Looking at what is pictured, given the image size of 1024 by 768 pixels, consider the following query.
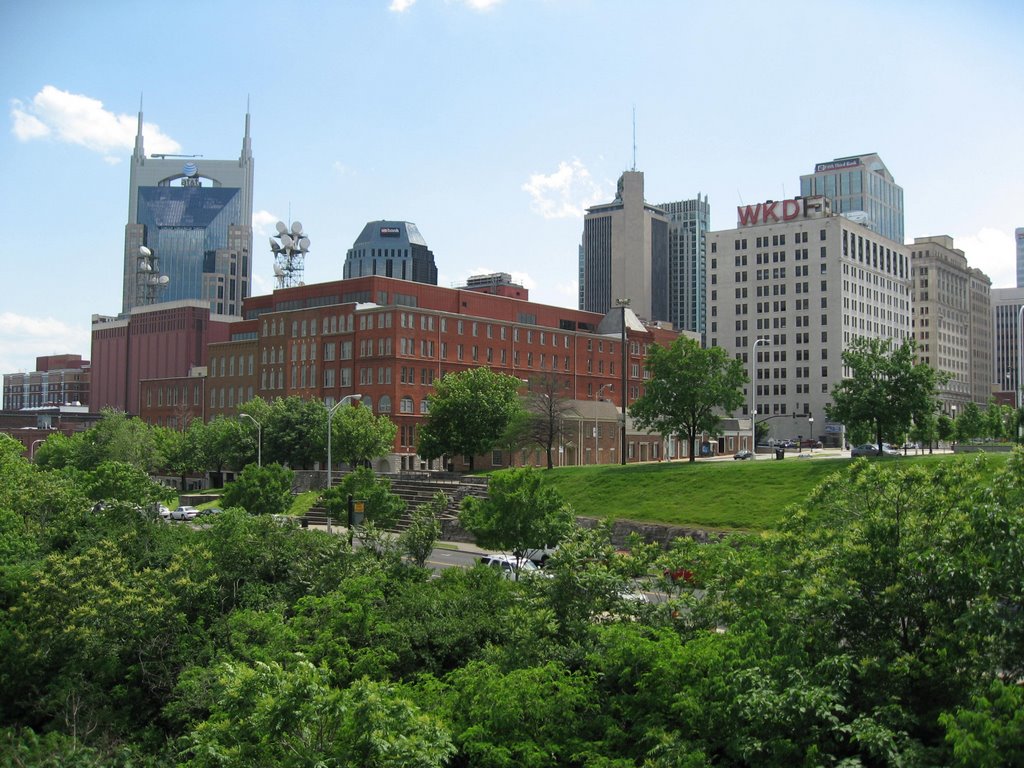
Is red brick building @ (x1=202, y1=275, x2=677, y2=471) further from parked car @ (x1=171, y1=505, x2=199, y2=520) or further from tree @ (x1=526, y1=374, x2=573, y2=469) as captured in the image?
parked car @ (x1=171, y1=505, x2=199, y2=520)

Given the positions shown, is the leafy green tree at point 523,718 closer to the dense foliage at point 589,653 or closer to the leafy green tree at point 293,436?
the dense foliage at point 589,653

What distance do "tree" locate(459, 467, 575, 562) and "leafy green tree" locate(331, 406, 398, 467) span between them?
46.9 metres

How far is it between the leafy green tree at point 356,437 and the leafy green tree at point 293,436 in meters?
2.03

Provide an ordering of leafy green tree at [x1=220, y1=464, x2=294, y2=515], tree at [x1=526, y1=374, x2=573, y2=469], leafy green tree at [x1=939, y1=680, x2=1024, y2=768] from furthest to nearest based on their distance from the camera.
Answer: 1. tree at [x1=526, y1=374, x2=573, y2=469]
2. leafy green tree at [x1=220, y1=464, x2=294, y2=515]
3. leafy green tree at [x1=939, y1=680, x2=1024, y2=768]

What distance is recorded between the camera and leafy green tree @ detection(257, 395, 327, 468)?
88.8 meters

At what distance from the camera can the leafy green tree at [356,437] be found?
85812 millimetres

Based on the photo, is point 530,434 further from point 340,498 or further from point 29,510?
point 29,510

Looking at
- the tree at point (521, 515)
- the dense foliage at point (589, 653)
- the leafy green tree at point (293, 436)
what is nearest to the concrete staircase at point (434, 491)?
the leafy green tree at point (293, 436)

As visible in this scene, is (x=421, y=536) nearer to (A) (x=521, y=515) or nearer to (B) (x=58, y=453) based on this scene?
(A) (x=521, y=515)

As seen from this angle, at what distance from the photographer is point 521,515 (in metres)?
39.2

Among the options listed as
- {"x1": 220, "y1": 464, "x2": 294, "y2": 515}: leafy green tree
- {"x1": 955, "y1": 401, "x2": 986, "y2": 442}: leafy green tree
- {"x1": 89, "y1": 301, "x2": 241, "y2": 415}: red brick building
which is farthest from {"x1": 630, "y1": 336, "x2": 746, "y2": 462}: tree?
{"x1": 89, "y1": 301, "x2": 241, "y2": 415}: red brick building

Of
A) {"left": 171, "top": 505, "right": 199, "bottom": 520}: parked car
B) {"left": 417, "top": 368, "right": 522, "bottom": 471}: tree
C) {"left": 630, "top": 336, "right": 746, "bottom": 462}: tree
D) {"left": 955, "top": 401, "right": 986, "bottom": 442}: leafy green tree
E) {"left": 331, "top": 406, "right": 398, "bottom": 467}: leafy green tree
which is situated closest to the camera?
{"left": 630, "top": 336, "right": 746, "bottom": 462}: tree

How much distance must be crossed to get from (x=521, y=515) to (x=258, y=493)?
2353cm

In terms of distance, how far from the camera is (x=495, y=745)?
65.1 feet
